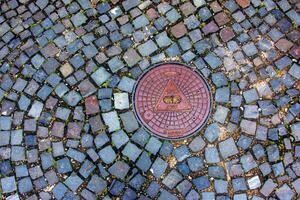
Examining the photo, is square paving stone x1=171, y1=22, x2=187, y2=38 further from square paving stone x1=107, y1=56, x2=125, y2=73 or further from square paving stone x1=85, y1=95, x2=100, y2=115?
square paving stone x1=85, y1=95, x2=100, y2=115

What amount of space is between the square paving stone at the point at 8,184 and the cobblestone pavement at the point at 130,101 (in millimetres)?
11

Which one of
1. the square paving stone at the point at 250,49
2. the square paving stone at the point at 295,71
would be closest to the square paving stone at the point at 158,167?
the square paving stone at the point at 250,49

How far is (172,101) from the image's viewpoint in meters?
5.05

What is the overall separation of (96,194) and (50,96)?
1302 mm

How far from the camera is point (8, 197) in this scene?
190 inches

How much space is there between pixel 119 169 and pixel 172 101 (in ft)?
3.26

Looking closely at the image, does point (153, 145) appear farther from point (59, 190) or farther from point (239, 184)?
point (59, 190)

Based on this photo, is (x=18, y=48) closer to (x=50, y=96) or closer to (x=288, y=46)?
(x=50, y=96)

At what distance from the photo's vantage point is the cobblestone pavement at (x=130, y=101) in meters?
4.80

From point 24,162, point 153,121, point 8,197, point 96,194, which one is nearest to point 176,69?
point 153,121

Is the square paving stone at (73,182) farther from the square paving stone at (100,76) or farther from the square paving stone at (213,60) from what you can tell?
the square paving stone at (213,60)

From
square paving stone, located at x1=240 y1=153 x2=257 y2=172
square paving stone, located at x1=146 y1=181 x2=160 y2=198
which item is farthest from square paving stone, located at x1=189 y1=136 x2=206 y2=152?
square paving stone, located at x1=146 y1=181 x2=160 y2=198

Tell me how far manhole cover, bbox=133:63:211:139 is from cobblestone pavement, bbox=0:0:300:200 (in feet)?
0.34

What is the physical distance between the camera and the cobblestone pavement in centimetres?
480
